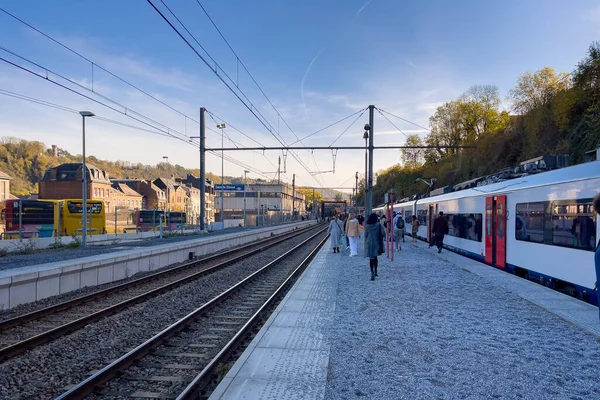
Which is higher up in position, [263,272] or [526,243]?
[526,243]

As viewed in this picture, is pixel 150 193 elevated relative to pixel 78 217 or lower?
elevated

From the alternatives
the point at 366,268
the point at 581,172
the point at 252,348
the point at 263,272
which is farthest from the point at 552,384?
the point at 263,272

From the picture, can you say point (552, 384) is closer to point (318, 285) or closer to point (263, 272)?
point (318, 285)

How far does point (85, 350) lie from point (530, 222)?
1085 centimetres

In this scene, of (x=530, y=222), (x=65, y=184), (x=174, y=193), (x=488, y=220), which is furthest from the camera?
(x=174, y=193)

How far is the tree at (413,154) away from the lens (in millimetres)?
77762

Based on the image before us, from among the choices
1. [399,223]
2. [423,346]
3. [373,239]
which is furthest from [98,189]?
[423,346]

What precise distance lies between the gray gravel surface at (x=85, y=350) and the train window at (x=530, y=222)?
8.46 meters

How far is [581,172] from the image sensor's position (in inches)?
394

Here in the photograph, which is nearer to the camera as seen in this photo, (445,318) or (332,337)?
(332,337)

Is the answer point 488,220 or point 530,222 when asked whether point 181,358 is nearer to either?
point 530,222

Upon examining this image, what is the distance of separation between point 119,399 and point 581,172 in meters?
9.80

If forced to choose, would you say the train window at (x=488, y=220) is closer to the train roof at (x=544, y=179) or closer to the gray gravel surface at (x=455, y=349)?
the train roof at (x=544, y=179)

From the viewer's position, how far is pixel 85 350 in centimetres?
689
